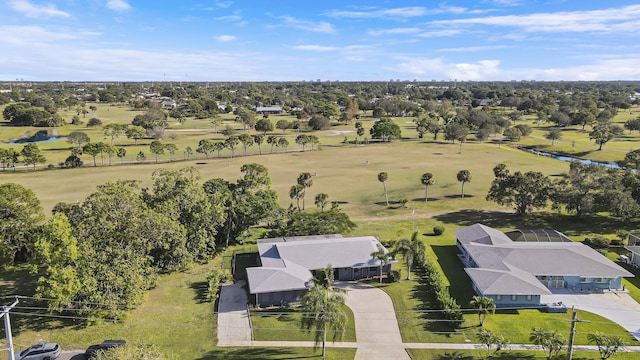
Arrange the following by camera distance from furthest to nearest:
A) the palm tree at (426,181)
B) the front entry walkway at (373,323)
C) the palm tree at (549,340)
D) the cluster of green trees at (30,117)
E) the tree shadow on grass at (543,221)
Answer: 1. the cluster of green trees at (30,117)
2. the palm tree at (426,181)
3. the tree shadow on grass at (543,221)
4. the front entry walkway at (373,323)
5. the palm tree at (549,340)

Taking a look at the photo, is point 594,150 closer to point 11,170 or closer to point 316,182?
point 316,182

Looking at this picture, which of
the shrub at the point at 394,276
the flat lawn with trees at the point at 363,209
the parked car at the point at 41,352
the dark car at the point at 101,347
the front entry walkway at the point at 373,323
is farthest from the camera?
the shrub at the point at 394,276

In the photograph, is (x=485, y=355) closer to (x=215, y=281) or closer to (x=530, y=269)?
(x=530, y=269)

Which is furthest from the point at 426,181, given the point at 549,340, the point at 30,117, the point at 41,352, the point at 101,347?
the point at 30,117

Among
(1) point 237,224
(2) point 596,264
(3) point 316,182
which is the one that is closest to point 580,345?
(2) point 596,264

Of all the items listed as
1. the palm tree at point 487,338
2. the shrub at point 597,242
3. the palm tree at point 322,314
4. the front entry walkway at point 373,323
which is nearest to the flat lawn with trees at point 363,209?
the front entry walkway at point 373,323

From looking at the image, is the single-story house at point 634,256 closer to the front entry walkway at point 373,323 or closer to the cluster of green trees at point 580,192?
the cluster of green trees at point 580,192

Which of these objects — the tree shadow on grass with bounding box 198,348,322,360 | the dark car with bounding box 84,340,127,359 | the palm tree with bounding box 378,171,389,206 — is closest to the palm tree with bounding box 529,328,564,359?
the tree shadow on grass with bounding box 198,348,322,360
